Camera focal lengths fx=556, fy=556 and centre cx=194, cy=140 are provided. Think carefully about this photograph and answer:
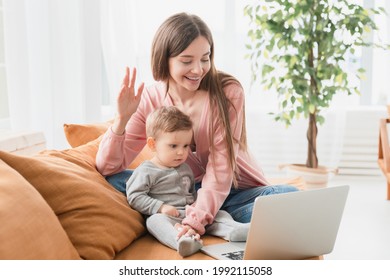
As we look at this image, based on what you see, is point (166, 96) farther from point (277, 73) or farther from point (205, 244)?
point (277, 73)

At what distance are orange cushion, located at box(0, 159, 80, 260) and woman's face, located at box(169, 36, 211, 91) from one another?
2.02ft

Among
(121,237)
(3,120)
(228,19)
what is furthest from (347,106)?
(121,237)

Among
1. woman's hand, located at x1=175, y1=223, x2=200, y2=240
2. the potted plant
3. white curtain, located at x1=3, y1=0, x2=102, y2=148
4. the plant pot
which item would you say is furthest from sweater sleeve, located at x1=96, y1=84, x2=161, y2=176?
the plant pot

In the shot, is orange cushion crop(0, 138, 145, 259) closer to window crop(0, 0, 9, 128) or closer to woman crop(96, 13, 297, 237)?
woman crop(96, 13, 297, 237)

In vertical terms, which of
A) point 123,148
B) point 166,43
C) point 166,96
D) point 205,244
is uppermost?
point 166,43

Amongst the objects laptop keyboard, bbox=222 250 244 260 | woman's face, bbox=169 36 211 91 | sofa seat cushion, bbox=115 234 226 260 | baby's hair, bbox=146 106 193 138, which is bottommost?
sofa seat cushion, bbox=115 234 226 260

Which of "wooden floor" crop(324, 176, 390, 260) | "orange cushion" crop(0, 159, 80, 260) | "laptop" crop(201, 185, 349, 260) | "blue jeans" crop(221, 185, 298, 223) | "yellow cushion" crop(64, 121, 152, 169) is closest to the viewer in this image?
"orange cushion" crop(0, 159, 80, 260)

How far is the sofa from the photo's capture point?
1.19 m

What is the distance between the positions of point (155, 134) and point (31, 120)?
182cm

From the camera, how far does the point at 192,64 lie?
171cm

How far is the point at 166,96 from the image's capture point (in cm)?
185

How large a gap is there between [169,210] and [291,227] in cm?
39

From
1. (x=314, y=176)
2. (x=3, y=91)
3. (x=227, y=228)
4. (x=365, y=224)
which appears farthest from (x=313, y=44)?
(x=227, y=228)

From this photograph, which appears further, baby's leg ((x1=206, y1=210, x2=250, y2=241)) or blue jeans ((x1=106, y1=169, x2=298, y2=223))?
blue jeans ((x1=106, y1=169, x2=298, y2=223))
